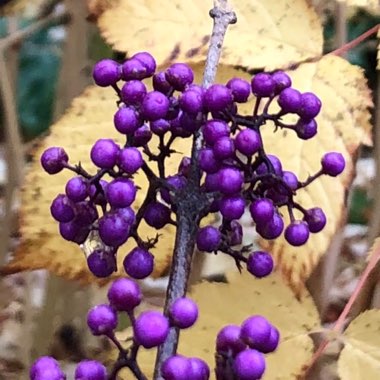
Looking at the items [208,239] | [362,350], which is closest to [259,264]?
[208,239]

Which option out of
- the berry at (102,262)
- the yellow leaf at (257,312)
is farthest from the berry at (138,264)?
the yellow leaf at (257,312)

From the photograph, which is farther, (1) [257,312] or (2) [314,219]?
(1) [257,312]

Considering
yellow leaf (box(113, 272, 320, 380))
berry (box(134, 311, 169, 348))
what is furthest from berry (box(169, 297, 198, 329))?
yellow leaf (box(113, 272, 320, 380))

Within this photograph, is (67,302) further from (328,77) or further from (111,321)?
(111,321)

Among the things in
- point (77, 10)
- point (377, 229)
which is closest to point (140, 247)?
point (377, 229)

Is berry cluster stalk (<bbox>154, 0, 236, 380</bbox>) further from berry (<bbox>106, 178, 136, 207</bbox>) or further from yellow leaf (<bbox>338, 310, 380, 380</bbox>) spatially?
yellow leaf (<bbox>338, 310, 380, 380</bbox>)

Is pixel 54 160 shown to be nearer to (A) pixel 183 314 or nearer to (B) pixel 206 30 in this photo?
(A) pixel 183 314
